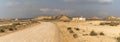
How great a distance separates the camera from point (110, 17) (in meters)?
190

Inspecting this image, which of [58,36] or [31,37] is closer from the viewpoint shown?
[31,37]

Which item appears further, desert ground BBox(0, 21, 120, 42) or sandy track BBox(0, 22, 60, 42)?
desert ground BBox(0, 21, 120, 42)

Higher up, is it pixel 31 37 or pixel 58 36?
pixel 31 37

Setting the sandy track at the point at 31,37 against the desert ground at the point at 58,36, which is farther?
the desert ground at the point at 58,36
